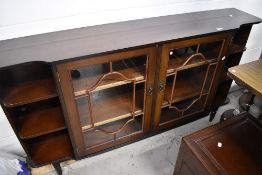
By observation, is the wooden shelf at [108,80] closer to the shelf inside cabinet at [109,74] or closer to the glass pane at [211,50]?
the shelf inside cabinet at [109,74]

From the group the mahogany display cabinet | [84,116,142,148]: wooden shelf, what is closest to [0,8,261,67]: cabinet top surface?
the mahogany display cabinet

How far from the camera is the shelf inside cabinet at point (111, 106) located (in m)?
1.34

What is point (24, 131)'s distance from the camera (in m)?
1.20

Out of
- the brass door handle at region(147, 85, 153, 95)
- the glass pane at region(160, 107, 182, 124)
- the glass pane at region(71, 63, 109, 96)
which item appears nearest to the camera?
the glass pane at region(71, 63, 109, 96)

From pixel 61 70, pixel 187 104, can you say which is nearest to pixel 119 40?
pixel 61 70

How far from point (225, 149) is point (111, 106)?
2.36 ft

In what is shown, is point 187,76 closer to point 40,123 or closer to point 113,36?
point 113,36

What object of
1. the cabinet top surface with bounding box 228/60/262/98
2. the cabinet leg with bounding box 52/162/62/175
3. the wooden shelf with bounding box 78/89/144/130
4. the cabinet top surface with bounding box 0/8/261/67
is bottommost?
the cabinet leg with bounding box 52/162/62/175

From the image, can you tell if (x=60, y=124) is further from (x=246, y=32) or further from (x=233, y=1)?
(x=233, y=1)

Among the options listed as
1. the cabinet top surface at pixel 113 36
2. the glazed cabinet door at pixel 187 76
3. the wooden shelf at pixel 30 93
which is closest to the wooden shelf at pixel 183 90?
the glazed cabinet door at pixel 187 76

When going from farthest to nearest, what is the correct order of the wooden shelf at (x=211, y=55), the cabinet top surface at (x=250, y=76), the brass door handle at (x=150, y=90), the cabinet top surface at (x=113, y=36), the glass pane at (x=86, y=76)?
the wooden shelf at (x=211, y=55), the brass door handle at (x=150, y=90), the glass pane at (x=86, y=76), the cabinet top surface at (x=113, y=36), the cabinet top surface at (x=250, y=76)

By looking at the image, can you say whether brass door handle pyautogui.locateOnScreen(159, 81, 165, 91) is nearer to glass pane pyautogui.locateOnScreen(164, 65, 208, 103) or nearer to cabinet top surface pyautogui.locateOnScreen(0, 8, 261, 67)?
glass pane pyautogui.locateOnScreen(164, 65, 208, 103)

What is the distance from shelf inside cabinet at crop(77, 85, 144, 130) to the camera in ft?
4.41

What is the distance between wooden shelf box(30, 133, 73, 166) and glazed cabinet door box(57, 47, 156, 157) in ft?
0.31
